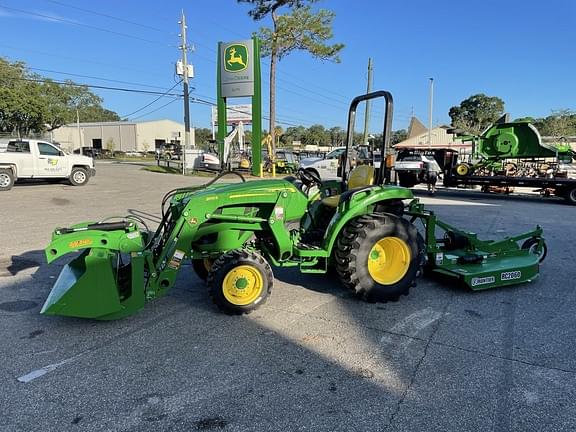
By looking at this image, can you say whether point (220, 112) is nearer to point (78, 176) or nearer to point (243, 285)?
point (78, 176)

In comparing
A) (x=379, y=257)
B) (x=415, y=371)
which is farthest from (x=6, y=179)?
(x=415, y=371)

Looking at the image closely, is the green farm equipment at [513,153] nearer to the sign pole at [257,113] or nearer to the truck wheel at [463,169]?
the truck wheel at [463,169]

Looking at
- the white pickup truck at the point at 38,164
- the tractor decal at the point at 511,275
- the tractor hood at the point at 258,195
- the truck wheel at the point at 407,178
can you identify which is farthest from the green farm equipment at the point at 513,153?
the white pickup truck at the point at 38,164

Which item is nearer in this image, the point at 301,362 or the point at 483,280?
the point at 301,362

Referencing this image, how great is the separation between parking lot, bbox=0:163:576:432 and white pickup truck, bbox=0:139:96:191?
10.7 metres

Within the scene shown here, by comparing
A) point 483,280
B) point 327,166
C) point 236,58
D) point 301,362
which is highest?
point 236,58

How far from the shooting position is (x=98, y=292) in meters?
3.49

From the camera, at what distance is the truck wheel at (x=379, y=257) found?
4.22 metres

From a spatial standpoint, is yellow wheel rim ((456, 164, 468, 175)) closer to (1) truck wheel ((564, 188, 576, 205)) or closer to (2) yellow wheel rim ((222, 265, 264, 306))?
(1) truck wheel ((564, 188, 576, 205))

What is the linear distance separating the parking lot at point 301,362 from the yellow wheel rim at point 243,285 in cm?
19

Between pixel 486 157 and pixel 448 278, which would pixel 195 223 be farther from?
pixel 486 157

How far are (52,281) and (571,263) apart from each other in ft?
22.2

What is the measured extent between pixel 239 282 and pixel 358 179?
6.65ft

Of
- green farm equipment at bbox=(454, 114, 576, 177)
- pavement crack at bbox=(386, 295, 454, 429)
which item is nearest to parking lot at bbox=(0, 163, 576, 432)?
pavement crack at bbox=(386, 295, 454, 429)
